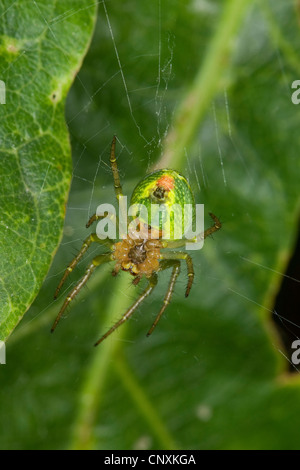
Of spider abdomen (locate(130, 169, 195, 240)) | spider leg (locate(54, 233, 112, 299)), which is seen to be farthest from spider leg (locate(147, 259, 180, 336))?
spider leg (locate(54, 233, 112, 299))

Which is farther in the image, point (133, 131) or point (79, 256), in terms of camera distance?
point (79, 256)

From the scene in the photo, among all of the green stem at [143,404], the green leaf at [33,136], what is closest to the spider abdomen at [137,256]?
the green stem at [143,404]

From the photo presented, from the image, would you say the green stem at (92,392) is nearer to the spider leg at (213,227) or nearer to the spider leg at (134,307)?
the spider leg at (134,307)

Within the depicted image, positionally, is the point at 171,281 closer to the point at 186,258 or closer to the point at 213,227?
the point at 186,258

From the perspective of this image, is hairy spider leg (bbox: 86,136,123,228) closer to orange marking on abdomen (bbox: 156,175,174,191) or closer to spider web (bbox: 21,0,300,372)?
spider web (bbox: 21,0,300,372)

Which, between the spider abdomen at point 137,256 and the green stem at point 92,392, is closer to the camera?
the green stem at point 92,392

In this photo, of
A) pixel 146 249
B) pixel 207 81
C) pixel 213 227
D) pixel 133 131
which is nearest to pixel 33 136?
pixel 133 131
